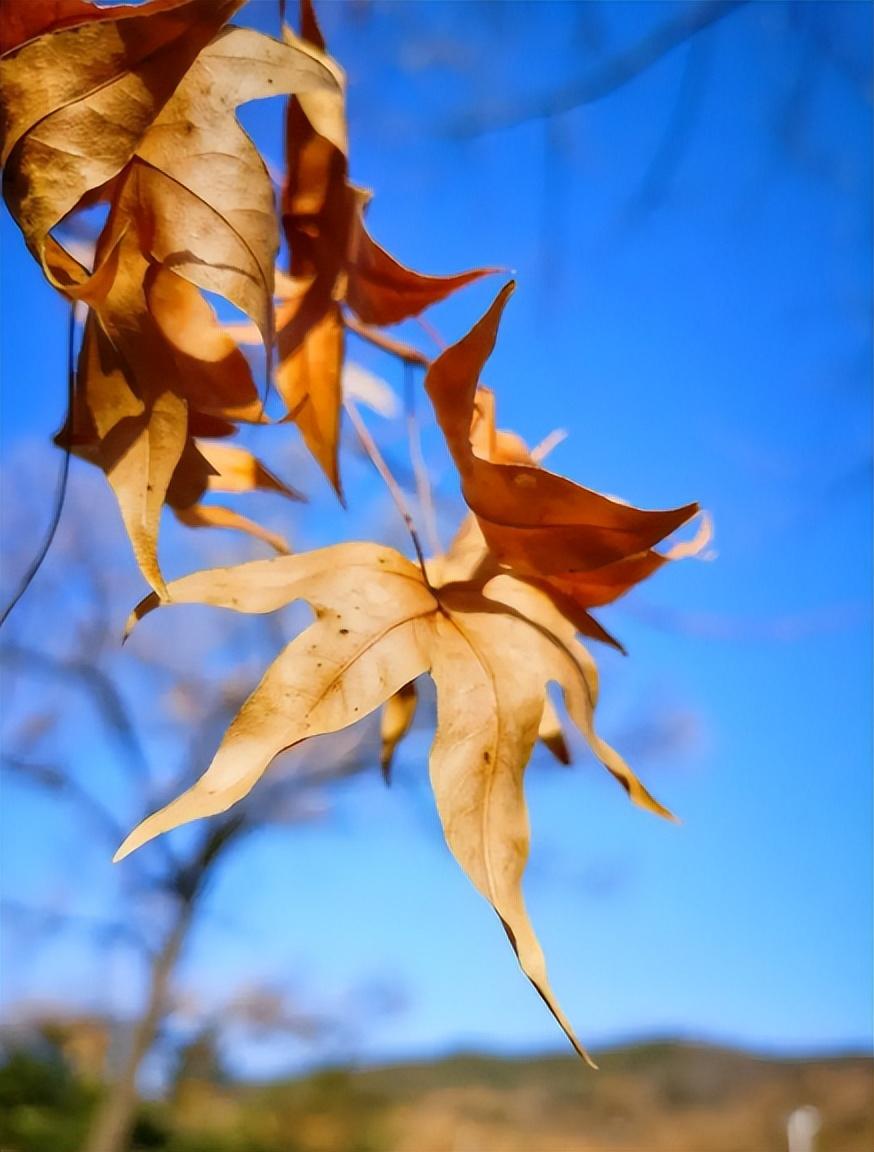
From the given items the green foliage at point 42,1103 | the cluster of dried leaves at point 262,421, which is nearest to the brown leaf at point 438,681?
the cluster of dried leaves at point 262,421

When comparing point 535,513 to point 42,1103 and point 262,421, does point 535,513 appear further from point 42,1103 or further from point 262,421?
point 42,1103

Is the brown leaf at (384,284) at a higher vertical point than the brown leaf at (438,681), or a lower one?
higher

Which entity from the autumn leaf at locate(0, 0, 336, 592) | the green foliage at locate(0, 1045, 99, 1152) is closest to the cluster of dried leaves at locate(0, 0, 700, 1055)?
the autumn leaf at locate(0, 0, 336, 592)

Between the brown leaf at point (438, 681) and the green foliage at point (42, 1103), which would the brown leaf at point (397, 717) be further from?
the green foliage at point (42, 1103)

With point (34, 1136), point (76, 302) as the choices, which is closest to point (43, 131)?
point (76, 302)

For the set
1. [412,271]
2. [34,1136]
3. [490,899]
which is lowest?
[34,1136]

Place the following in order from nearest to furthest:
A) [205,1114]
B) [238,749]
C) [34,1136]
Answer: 1. [238,749]
2. [34,1136]
3. [205,1114]

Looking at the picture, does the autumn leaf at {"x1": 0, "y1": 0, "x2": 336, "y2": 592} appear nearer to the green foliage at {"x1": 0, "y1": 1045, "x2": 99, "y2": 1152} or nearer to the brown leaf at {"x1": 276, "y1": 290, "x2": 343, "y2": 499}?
the brown leaf at {"x1": 276, "y1": 290, "x2": 343, "y2": 499}

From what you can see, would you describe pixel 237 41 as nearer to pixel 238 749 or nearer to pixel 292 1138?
pixel 238 749

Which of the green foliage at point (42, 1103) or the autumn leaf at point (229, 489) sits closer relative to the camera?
the autumn leaf at point (229, 489)
